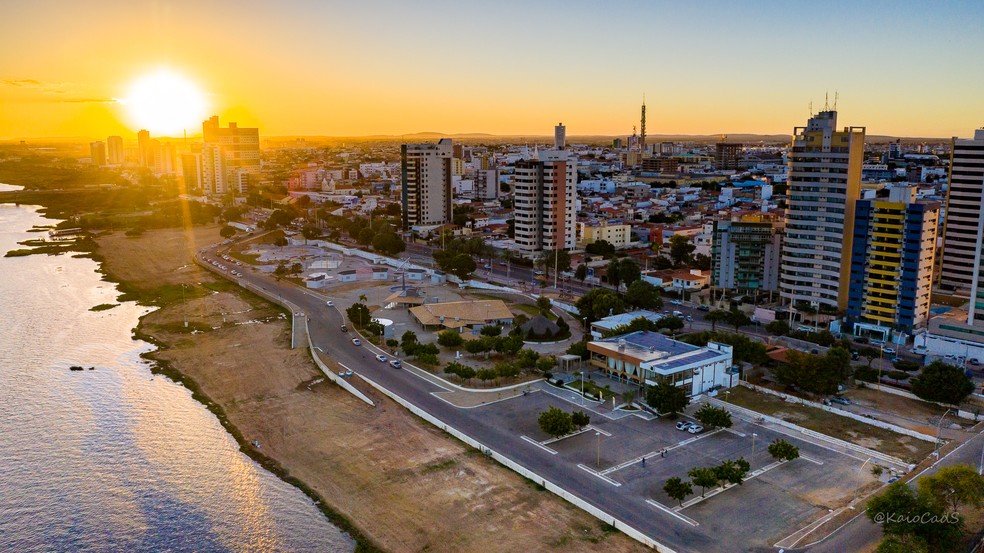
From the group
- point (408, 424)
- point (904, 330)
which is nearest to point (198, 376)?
point (408, 424)

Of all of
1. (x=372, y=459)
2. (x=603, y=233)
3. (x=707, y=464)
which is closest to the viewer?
(x=707, y=464)

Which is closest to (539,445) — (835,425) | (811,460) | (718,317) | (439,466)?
(439,466)

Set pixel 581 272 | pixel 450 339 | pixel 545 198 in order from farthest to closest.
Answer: pixel 545 198 → pixel 581 272 → pixel 450 339

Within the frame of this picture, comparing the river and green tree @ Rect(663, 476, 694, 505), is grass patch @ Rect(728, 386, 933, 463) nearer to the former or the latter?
green tree @ Rect(663, 476, 694, 505)

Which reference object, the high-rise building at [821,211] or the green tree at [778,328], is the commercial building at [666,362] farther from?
the high-rise building at [821,211]

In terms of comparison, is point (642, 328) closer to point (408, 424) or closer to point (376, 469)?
point (408, 424)

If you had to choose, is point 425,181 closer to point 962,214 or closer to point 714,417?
point 962,214

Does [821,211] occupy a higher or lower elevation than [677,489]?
higher
